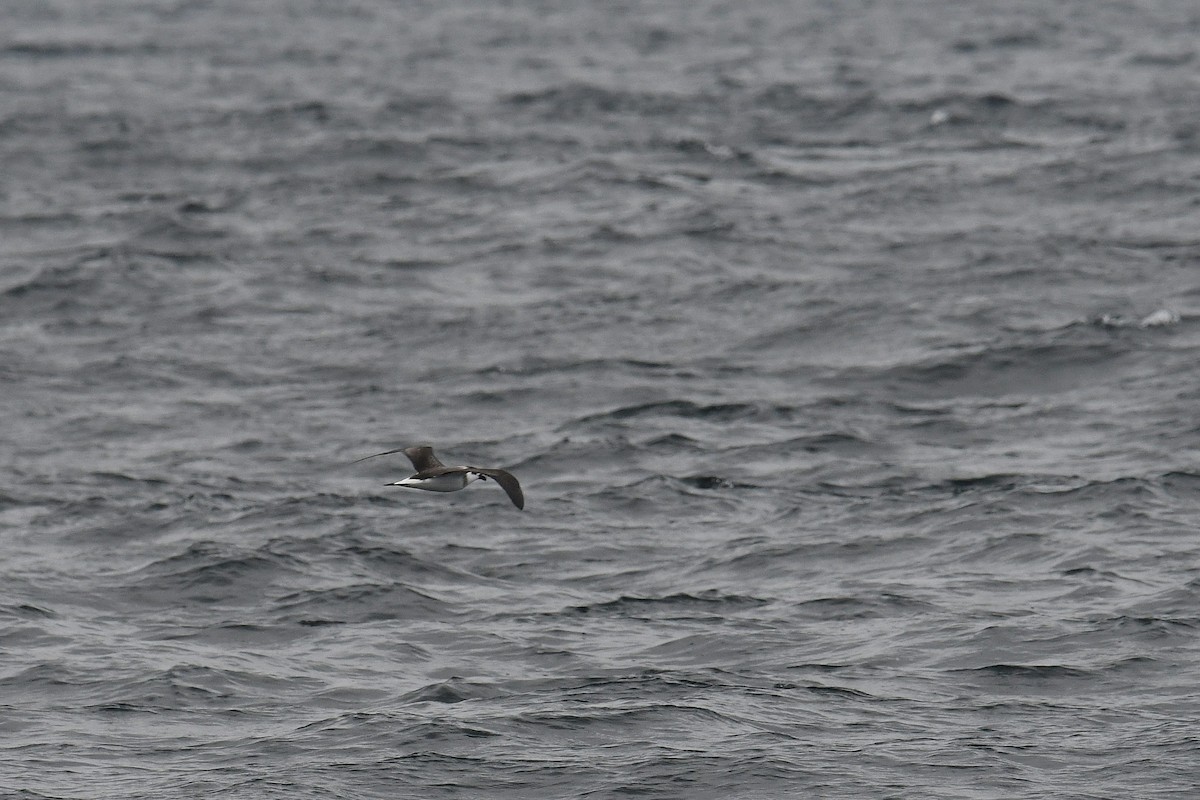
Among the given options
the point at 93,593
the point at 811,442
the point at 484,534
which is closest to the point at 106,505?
the point at 93,593


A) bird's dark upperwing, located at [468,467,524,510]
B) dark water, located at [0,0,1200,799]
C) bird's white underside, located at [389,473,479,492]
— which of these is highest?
bird's dark upperwing, located at [468,467,524,510]

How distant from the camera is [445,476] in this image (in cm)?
1531

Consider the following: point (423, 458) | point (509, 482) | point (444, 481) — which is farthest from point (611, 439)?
point (509, 482)

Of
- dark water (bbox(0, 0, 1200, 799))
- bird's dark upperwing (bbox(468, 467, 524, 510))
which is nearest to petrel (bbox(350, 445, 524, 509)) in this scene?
bird's dark upperwing (bbox(468, 467, 524, 510))

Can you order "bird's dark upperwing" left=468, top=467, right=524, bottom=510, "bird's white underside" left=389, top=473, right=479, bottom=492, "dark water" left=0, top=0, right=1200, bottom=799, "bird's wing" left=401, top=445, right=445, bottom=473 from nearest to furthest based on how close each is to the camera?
1. "dark water" left=0, top=0, right=1200, bottom=799
2. "bird's dark upperwing" left=468, top=467, right=524, bottom=510
3. "bird's white underside" left=389, top=473, right=479, bottom=492
4. "bird's wing" left=401, top=445, right=445, bottom=473

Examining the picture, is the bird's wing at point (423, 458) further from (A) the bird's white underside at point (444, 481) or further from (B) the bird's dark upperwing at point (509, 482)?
(B) the bird's dark upperwing at point (509, 482)

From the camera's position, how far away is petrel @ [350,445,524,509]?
14539 mm

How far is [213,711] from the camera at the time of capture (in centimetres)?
1484

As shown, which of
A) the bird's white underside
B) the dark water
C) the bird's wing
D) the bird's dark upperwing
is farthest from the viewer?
the bird's wing

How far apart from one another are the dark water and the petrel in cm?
147

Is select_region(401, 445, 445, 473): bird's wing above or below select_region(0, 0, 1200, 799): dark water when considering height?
above

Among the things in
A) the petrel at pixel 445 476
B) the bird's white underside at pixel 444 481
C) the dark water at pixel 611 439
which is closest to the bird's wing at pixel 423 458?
the petrel at pixel 445 476

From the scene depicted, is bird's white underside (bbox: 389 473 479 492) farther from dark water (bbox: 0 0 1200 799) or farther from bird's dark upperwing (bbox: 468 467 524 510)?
dark water (bbox: 0 0 1200 799)

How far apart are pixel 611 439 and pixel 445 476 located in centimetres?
650
